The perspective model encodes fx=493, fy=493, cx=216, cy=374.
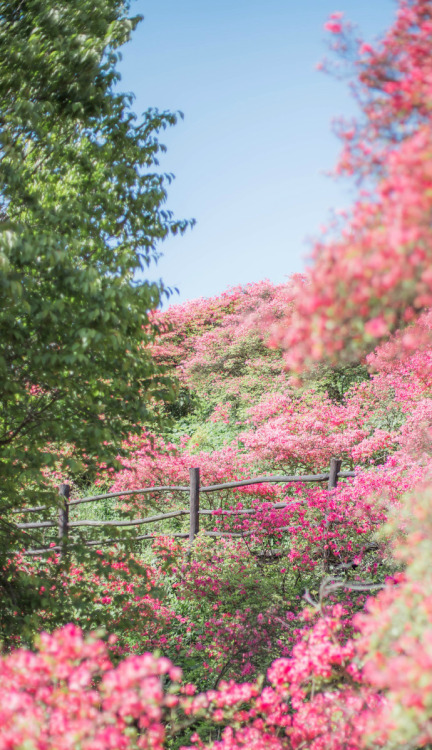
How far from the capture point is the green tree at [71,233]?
10.8ft

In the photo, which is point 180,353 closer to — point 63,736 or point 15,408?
point 15,408

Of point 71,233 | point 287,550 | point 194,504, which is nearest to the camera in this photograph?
point 71,233

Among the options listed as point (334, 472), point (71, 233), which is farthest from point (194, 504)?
point (71, 233)

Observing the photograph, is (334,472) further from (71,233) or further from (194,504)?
(71,233)

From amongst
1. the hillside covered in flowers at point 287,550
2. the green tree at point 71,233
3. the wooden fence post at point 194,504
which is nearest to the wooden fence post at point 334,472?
the hillside covered in flowers at point 287,550

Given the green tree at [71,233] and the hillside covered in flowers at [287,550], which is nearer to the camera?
the hillside covered in flowers at [287,550]

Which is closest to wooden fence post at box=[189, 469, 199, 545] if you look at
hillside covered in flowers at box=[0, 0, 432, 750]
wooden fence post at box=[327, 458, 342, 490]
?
hillside covered in flowers at box=[0, 0, 432, 750]

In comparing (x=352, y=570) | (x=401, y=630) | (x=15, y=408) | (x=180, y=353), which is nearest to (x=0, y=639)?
(x=15, y=408)

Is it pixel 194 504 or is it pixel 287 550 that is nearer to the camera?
pixel 287 550

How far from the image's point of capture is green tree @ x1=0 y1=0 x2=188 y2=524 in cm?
331

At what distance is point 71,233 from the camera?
3.72 metres

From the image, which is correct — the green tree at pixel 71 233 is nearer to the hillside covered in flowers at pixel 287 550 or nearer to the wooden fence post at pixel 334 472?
the hillside covered in flowers at pixel 287 550

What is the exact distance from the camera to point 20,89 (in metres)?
3.64

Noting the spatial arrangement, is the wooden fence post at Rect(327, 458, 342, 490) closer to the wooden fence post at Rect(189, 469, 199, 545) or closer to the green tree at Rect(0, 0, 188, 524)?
the wooden fence post at Rect(189, 469, 199, 545)
